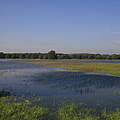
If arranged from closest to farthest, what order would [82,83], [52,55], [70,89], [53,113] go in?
[53,113] → [70,89] → [82,83] → [52,55]

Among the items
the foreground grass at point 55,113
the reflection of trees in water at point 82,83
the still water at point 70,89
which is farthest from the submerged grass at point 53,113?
the reflection of trees in water at point 82,83

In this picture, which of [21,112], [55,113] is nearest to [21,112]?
[21,112]

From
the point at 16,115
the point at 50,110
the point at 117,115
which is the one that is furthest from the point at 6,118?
the point at 117,115

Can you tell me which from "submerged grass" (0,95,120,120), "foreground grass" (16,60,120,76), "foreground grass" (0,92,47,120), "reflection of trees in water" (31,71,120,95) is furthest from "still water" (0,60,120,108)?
"foreground grass" (16,60,120,76)

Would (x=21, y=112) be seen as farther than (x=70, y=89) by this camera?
No

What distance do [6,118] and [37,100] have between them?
5.70 metres

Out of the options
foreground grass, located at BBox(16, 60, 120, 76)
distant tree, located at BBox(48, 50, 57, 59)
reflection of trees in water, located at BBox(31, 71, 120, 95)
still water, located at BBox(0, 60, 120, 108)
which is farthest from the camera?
distant tree, located at BBox(48, 50, 57, 59)

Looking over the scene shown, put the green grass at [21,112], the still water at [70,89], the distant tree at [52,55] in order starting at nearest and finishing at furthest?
the green grass at [21,112] → the still water at [70,89] → the distant tree at [52,55]

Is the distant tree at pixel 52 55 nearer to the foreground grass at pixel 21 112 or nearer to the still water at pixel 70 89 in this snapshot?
the still water at pixel 70 89

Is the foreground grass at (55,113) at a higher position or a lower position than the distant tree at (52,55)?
lower

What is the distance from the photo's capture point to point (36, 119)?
12359 mm

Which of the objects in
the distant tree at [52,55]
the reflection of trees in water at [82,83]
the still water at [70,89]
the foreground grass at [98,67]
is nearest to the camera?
the still water at [70,89]

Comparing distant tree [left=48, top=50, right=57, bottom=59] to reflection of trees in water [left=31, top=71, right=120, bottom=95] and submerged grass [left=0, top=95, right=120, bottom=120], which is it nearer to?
reflection of trees in water [left=31, top=71, right=120, bottom=95]

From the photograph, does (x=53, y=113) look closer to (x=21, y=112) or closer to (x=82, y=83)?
(x=21, y=112)
